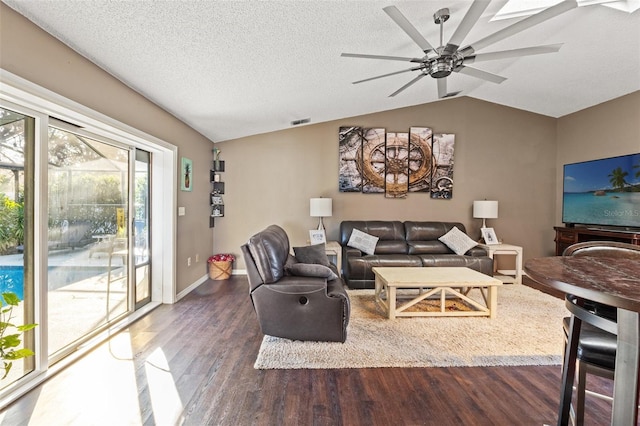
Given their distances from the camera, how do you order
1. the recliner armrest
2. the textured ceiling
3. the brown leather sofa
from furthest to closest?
the brown leather sofa < the recliner armrest < the textured ceiling

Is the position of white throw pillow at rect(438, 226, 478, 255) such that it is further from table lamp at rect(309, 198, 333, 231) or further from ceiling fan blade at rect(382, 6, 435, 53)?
ceiling fan blade at rect(382, 6, 435, 53)

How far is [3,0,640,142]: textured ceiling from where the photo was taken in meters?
1.79

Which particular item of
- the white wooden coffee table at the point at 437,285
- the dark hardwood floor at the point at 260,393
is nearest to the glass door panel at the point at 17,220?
the dark hardwood floor at the point at 260,393

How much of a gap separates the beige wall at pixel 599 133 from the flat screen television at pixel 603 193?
28 centimetres

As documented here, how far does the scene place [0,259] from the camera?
1.66 metres

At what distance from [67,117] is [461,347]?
142 inches

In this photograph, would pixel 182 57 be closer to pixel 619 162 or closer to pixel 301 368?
pixel 301 368

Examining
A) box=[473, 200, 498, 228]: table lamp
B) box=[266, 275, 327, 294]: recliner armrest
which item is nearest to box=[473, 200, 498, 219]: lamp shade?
box=[473, 200, 498, 228]: table lamp

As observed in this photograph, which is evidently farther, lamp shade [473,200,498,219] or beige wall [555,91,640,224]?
lamp shade [473,200,498,219]

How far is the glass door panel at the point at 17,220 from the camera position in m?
1.66

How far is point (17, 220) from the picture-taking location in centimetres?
174

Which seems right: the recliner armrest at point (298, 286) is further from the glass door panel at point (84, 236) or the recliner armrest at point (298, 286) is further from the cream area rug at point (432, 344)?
the glass door panel at point (84, 236)

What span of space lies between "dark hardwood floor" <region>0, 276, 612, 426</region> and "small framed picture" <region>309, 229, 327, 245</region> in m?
2.25

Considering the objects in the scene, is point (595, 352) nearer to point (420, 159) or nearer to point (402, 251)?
point (402, 251)
